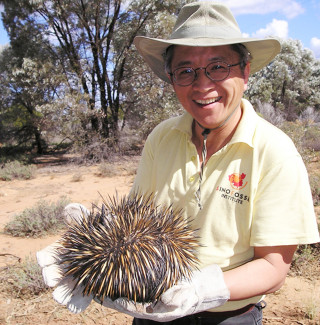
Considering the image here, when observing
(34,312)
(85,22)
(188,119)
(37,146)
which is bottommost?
(34,312)

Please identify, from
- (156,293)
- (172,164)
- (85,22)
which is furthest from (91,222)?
(85,22)

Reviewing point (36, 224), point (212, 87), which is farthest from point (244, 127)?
point (36, 224)

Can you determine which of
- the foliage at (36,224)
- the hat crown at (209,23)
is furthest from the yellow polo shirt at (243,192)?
the foliage at (36,224)

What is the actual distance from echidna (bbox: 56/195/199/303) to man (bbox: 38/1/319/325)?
4.0 inches

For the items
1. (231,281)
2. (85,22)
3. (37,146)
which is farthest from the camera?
(37,146)

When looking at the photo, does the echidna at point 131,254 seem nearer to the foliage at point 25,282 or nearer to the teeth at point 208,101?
the teeth at point 208,101

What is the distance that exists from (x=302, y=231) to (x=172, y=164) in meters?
1.07

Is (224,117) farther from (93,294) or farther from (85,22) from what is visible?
(85,22)

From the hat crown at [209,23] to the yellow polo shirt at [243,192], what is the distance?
557 mm

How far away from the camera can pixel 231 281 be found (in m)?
1.86

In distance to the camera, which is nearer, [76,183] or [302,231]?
[302,231]

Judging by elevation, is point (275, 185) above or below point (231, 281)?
above

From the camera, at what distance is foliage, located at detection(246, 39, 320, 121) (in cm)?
2683

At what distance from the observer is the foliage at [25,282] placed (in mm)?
4770
